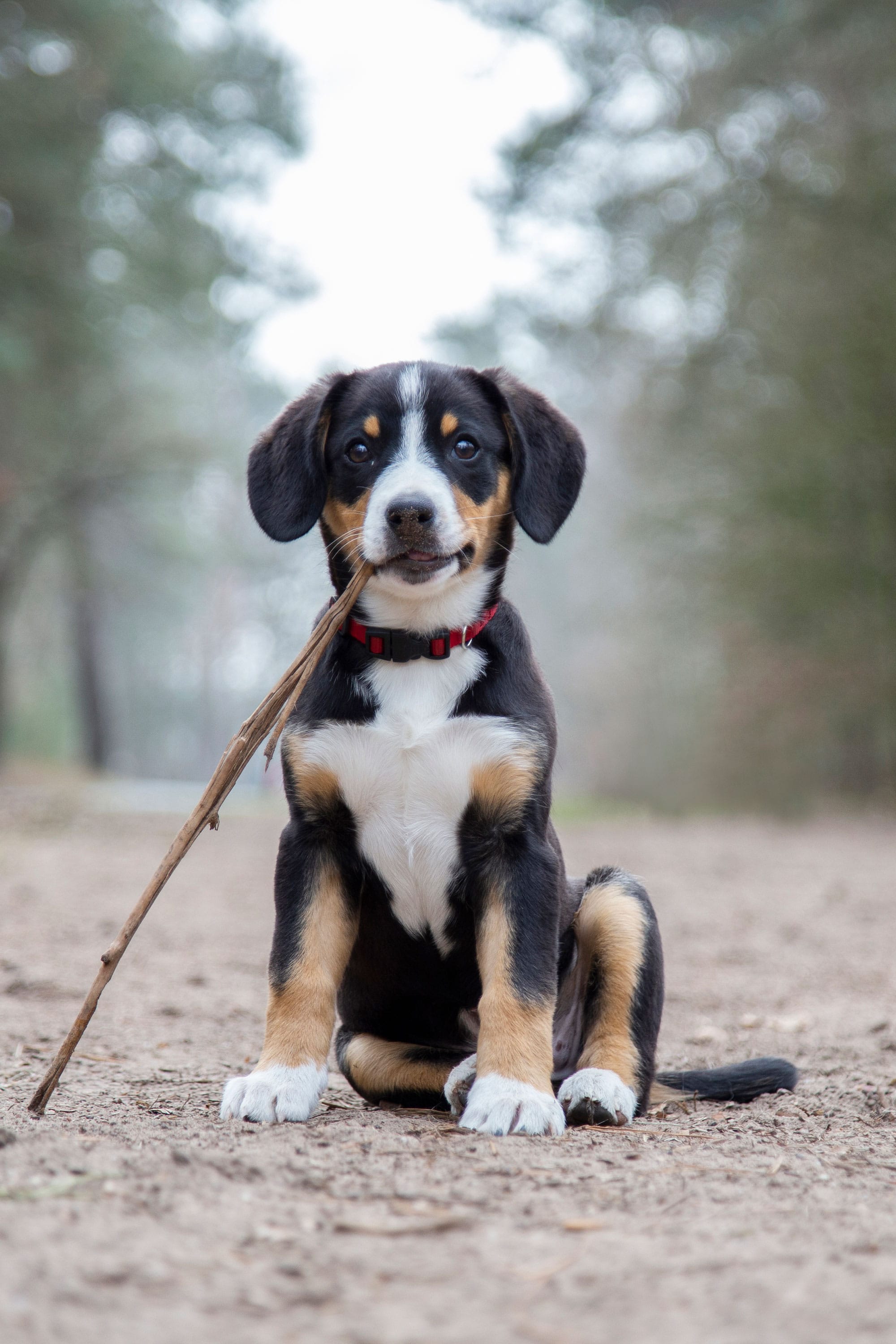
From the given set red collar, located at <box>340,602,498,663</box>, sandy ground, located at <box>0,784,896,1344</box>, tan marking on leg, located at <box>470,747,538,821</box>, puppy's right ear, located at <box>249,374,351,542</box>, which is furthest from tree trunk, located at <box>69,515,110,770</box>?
tan marking on leg, located at <box>470,747,538,821</box>

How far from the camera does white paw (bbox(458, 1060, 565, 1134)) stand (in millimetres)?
3066

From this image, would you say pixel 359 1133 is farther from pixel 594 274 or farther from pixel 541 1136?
pixel 594 274

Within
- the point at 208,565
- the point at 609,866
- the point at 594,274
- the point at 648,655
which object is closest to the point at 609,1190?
the point at 609,866

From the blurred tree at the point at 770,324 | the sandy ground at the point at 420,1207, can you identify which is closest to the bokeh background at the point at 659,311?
the blurred tree at the point at 770,324

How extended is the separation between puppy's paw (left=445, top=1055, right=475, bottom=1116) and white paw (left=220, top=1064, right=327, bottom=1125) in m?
0.34

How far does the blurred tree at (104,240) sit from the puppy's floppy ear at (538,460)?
12260 millimetres

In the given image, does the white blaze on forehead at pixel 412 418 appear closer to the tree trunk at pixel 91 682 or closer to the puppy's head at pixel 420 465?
the puppy's head at pixel 420 465

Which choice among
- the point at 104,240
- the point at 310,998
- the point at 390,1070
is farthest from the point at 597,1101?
the point at 104,240

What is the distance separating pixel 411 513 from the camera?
3434 mm

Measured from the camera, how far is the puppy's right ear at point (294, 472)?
3.79m

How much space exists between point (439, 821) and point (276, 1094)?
0.82 m

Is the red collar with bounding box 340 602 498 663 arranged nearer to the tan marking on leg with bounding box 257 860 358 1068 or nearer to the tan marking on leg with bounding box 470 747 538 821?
the tan marking on leg with bounding box 470 747 538 821

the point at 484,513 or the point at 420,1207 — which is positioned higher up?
the point at 484,513

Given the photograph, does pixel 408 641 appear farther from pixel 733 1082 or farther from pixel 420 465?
pixel 733 1082
